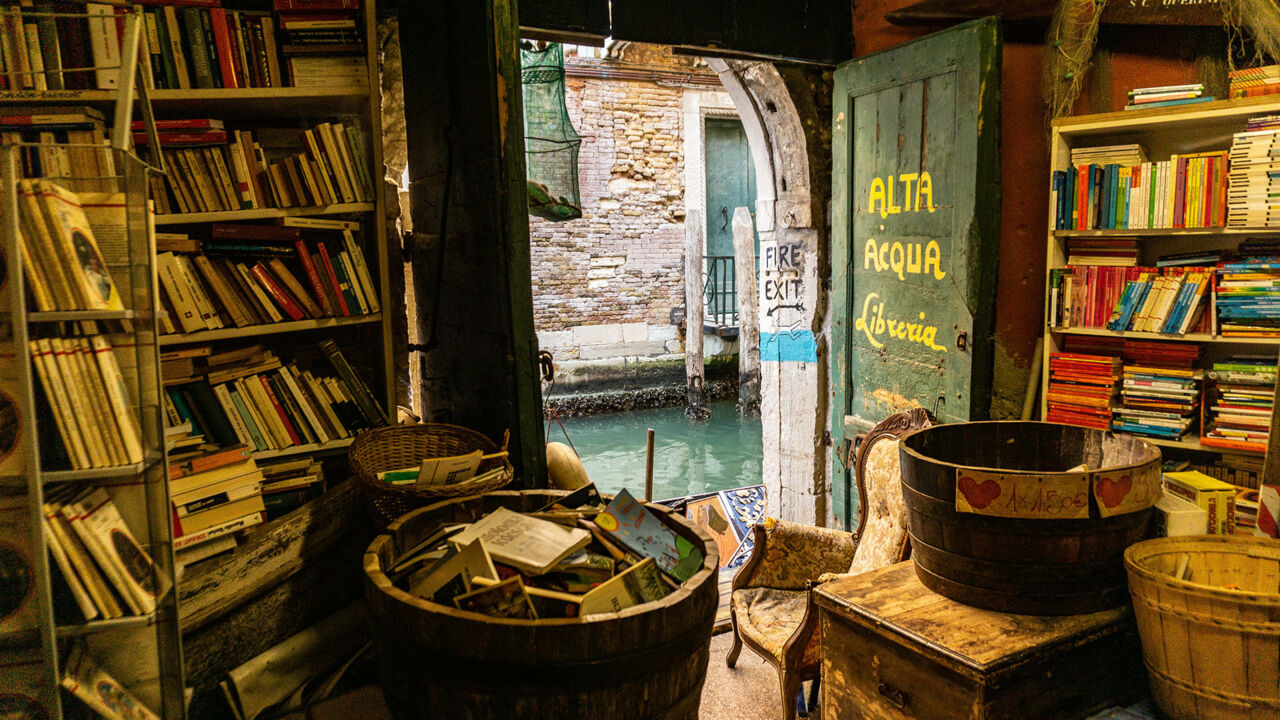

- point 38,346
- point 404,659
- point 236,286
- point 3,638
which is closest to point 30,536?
point 3,638

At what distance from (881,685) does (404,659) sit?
3.55 ft

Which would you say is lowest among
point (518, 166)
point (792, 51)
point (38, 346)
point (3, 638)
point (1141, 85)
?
point (3, 638)

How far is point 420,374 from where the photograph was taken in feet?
10.5

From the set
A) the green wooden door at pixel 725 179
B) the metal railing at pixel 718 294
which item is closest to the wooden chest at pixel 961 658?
the metal railing at pixel 718 294

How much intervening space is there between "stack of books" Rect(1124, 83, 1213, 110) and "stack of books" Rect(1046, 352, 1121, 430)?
3.11 ft

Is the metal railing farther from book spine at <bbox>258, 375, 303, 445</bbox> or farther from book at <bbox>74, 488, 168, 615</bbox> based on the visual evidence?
book at <bbox>74, 488, 168, 615</bbox>

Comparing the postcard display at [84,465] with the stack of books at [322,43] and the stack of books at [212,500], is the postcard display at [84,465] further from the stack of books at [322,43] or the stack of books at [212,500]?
the stack of books at [322,43]

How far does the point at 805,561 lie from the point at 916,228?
4.81 ft

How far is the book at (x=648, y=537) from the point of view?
1.63 meters

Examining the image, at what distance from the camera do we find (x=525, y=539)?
1625 millimetres

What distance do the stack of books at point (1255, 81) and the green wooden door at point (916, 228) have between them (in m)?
0.82

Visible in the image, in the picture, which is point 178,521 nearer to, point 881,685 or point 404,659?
point 404,659

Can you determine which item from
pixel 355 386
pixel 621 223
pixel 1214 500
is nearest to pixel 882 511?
pixel 1214 500

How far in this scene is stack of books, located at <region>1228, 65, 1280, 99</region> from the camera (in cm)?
273
